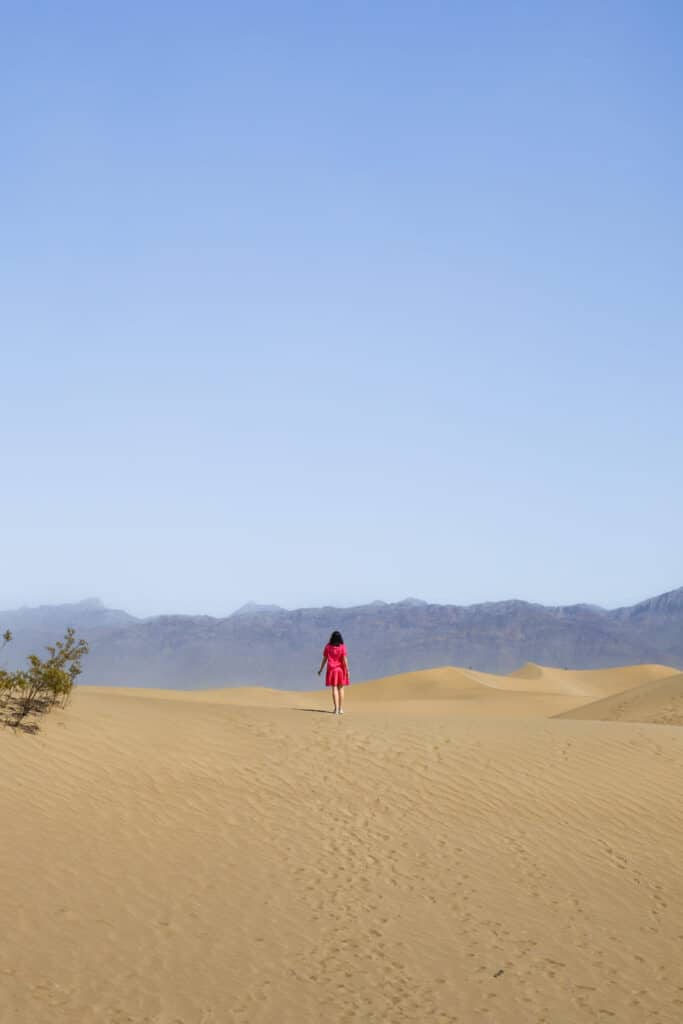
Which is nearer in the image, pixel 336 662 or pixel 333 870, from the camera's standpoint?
pixel 333 870

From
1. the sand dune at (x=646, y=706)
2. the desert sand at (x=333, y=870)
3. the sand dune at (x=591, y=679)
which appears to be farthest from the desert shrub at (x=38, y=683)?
the sand dune at (x=591, y=679)

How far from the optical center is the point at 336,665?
1752cm

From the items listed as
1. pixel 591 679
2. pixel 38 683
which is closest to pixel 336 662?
pixel 38 683

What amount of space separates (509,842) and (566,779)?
281 centimetres

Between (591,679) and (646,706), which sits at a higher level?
(591,679)

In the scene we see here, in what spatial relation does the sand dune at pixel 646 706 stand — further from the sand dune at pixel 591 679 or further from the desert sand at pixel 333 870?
the sand dune at pixel 591 679

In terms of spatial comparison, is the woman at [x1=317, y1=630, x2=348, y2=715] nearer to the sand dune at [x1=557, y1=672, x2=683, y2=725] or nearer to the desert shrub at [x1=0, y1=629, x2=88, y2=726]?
the desert shrub at [x1=0, y1=629, x2=88, y2=726]

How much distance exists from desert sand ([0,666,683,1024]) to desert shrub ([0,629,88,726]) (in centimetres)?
50

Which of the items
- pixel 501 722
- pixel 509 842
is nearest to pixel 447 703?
pixel 501 722

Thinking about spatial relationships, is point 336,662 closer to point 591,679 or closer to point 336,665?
point 336,665

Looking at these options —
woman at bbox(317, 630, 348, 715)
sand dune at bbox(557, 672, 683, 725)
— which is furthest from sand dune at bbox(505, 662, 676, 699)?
woman at bbox(317, 630, 348, 715)

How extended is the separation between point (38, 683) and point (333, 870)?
6.15 metres

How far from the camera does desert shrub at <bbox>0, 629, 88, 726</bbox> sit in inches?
551

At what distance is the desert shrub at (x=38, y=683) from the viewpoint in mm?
14008
